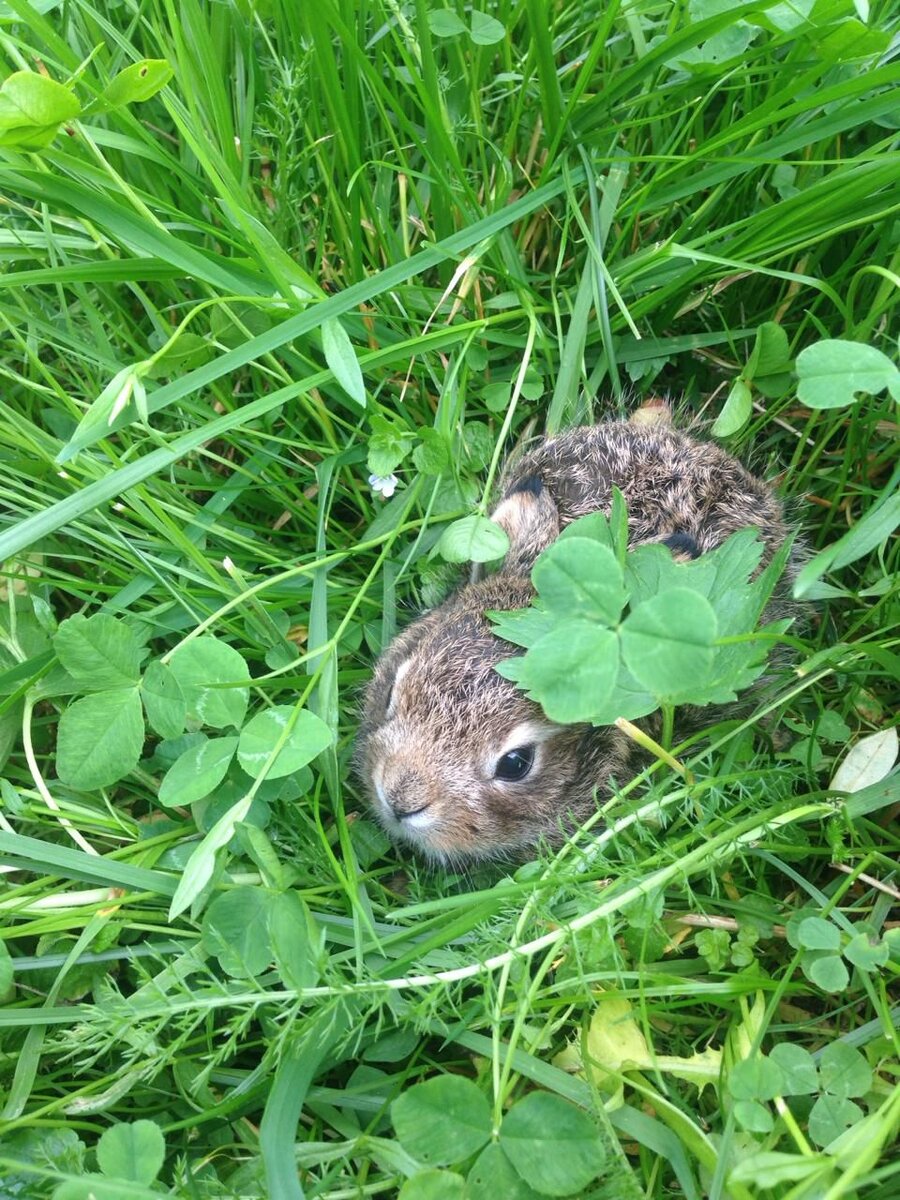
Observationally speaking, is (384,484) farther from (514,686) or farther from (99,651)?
(99,651)

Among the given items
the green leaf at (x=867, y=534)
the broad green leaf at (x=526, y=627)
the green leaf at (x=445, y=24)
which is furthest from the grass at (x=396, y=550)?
the broad green leaf at (x=526, y=627)

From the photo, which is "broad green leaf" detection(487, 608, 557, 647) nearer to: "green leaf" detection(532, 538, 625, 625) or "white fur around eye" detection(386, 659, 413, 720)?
"green leaf" detection(532, 538, 625, 625)

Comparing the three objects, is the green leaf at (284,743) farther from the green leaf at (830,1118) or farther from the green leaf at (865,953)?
the green leaf at (830,1118)

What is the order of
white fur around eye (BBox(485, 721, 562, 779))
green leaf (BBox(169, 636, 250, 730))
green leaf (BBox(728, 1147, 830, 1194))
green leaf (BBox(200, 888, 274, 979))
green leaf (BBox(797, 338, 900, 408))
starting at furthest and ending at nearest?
white fur around eye (BBox(485, 721, 562, 779)) < green leaf (BBox(169, 636, 250, 730)) < green leaf (BBox(200, 888, 274, 979)) < green leaf (BBox(797, 338, 900, 408)) < green leaf (BBox(728, 1147, 830, 1194))

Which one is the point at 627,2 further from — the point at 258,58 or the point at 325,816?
the point at 325,816

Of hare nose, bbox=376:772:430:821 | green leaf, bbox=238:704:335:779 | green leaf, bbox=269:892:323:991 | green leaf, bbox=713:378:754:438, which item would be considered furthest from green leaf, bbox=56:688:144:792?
green leaf, bbox=713:378:754:438

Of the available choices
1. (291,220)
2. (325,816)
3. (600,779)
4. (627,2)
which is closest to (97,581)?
(325,816)
